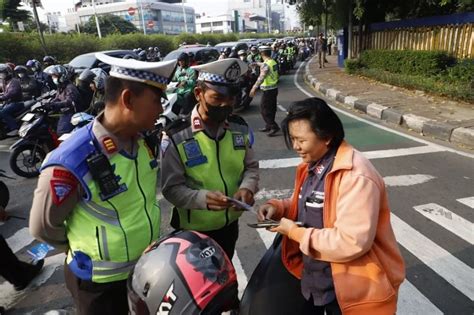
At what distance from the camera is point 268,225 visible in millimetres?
1670

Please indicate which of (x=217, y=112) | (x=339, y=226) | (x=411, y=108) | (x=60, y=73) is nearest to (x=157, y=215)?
(x=217, y=112)

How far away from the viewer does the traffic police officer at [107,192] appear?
4.70 ft

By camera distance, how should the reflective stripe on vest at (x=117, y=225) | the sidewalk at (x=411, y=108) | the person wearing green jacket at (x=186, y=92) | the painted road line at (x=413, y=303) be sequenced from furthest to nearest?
the person wearing green jacket at (x=186, y=92) → the sidewalk at (x=411, y=108) → the painted road line at (x=413, y=303) → the reflective stripe on vest at (x=117, y=225)

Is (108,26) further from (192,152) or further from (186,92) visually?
(192,152)

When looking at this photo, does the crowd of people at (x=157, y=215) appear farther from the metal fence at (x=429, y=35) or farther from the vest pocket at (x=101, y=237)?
the metal fence at (x=429, y=35)

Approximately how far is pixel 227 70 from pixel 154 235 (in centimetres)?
90

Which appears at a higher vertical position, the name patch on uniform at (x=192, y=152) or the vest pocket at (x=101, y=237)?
the name patch on uniform at (x=192, y=152)

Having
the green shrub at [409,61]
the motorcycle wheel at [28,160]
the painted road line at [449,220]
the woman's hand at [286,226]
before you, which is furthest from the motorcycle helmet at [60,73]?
the green shrub at [409,61]

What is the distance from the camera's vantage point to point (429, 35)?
39.1 ft

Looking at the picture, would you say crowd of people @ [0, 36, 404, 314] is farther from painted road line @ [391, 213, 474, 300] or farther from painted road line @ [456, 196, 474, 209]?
painted road line @ [456, 196, 474, 209]

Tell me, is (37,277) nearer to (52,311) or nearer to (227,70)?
(52,311)

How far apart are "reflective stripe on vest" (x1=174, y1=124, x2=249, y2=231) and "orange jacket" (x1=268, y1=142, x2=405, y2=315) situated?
22.1 inches

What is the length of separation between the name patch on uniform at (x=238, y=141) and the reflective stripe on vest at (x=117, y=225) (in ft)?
1.86

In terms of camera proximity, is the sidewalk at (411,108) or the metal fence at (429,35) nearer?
the sidewalk at (411,108)
